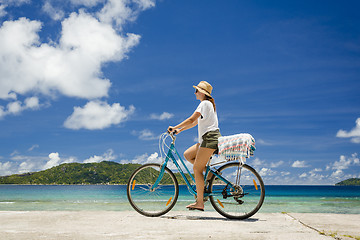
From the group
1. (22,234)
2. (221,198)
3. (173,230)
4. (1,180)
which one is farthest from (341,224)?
(1,180)

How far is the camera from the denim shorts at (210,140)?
5.69m

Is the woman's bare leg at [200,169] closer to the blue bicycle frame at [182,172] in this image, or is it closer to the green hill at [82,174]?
the blue bicycle frame at [182,172]

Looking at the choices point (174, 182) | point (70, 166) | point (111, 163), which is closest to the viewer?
point (174, 182)

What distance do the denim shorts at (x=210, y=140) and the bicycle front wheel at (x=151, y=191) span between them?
93cm

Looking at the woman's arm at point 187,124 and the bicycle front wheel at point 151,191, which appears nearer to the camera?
the woman's arm at point 187,124

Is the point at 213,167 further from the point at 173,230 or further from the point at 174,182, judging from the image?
the point at 173,230

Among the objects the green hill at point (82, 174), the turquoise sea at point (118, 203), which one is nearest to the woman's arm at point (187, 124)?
the turquoise sea at point (118, 203)

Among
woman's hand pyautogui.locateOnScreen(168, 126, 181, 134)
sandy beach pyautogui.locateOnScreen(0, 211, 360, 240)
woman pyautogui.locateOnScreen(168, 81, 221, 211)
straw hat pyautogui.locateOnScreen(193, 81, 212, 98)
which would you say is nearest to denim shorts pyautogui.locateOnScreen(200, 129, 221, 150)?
woman pyautogui.locateOnScreen(168, 81, 221, 211)

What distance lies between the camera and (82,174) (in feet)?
522

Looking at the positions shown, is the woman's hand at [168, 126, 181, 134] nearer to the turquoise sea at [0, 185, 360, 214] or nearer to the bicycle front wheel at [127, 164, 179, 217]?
the bicycle front wheel at [127, 164, 179, 217]

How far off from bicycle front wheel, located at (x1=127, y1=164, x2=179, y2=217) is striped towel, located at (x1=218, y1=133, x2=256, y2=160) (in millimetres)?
1108

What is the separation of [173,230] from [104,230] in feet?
3.07

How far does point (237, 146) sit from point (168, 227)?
5.65 ft

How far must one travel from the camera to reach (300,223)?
5.18m
